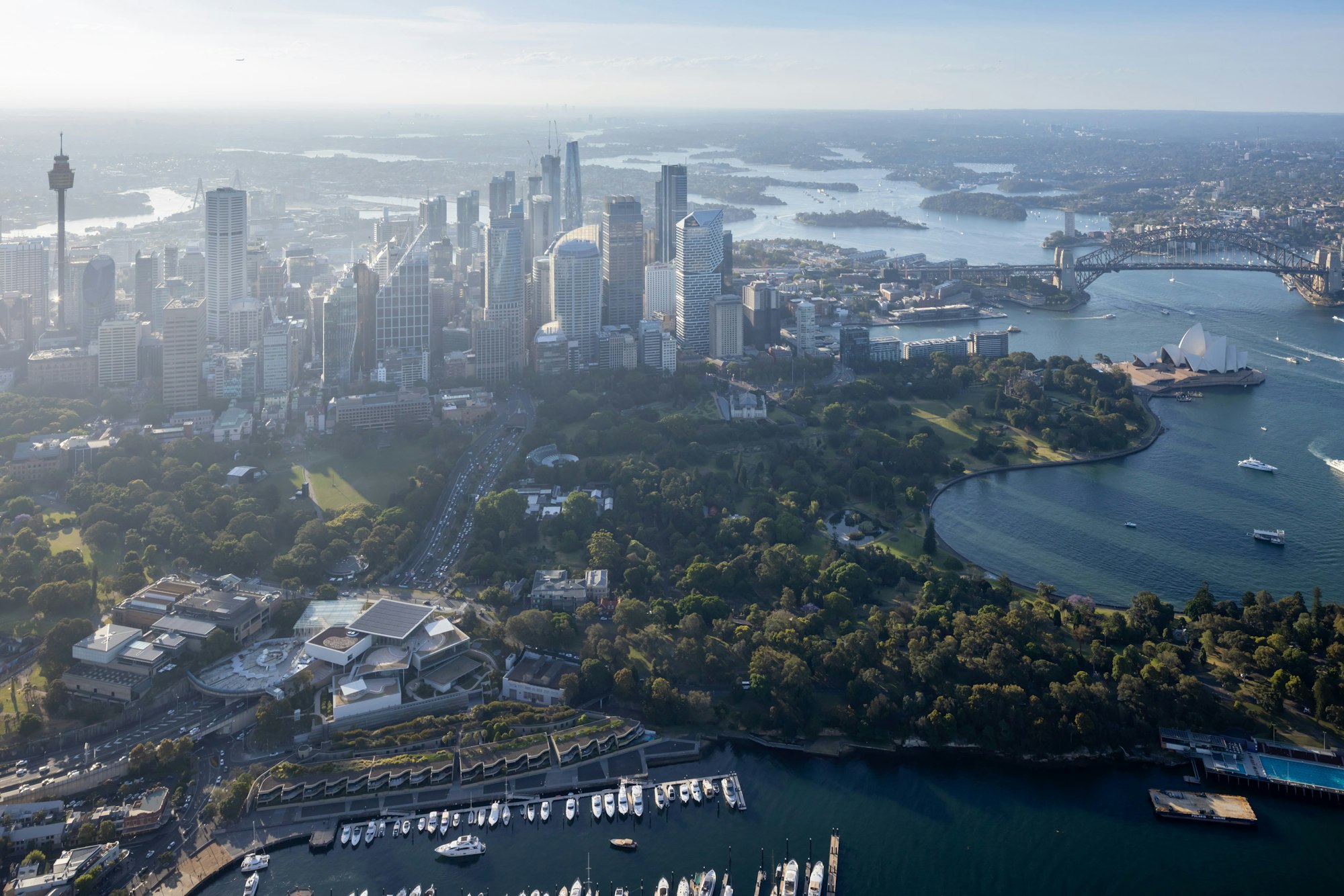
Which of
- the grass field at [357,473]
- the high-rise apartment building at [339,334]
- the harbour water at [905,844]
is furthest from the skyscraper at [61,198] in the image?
the harbour water at [905,844]

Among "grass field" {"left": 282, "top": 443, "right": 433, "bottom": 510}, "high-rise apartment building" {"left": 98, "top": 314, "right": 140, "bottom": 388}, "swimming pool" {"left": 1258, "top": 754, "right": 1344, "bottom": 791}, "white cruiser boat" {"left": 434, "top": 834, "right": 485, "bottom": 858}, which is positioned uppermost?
"high-rise apartment building" {"left": 98, "top": 314, "right": 140, "bottom": 388}

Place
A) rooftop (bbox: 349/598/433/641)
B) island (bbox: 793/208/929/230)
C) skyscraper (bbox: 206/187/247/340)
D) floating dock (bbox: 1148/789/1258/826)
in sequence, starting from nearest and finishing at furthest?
floating dock (bbox: 1148/789/1258/826) < rooftop (bbox: 349/598/433/641) < skyscraper (bbox: 206/187/247/340) < island (bbox: 793/208/929/230)

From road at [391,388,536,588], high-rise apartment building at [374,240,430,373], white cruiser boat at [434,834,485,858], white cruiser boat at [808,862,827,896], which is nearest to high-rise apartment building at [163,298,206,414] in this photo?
high-rise apartment building at [374,240,430,373]

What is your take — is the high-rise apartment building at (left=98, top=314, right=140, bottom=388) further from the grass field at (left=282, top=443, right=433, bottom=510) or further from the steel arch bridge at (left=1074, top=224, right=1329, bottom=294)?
the steel arch bridge at (left=1074, top=224, right=1329, bottom=294)

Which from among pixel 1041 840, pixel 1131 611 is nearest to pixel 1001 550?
pixel 1131 611

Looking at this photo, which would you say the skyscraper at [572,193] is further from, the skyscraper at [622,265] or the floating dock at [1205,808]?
the floating dock at [1205,808]

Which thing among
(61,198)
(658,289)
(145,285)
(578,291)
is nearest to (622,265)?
(658,289)

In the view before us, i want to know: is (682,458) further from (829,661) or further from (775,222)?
(775,222)

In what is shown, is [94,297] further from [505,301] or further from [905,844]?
[905,844]

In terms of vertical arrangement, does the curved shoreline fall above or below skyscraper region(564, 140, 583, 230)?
below
